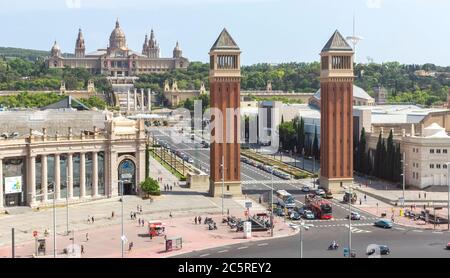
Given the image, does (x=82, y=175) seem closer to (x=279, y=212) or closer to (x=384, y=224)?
(x=279, y=212)

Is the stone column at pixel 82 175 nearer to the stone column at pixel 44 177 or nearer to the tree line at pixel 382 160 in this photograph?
the stone column at pixel 44 177

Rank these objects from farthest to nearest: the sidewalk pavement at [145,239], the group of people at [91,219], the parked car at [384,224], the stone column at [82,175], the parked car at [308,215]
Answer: the stone column at [82,175] < the parked car at [308,215] < the group of people at [91,219] < the parked car at [384,224] < the sidewalk pavement at [145,239]

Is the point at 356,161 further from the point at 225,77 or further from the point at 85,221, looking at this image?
the point at 85,221

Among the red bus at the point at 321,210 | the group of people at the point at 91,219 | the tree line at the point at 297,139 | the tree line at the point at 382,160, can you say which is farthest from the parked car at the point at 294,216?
the tree line at the point at 297,139

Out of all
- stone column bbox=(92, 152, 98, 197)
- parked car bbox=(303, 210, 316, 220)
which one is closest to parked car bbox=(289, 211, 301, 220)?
parked car bbox=(303, 210, 316, 220)

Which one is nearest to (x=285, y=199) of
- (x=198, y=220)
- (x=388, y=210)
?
(x=388, y=210)
